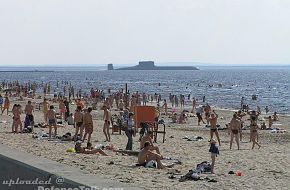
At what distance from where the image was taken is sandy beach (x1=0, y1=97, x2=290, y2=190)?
11.7 meters

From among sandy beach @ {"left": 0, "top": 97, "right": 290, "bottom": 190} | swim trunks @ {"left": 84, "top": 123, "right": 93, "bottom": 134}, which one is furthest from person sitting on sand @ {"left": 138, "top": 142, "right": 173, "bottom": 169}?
swim trunks @ {"left": 84, "top": 123, "right": 93, "bottom": 134}

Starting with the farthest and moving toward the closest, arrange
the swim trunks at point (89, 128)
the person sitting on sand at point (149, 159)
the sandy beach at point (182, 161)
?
the swim trunks at point (89, 128) → the person sitting on sand at point (149, 159) → the sandy beach at point (182, 161)

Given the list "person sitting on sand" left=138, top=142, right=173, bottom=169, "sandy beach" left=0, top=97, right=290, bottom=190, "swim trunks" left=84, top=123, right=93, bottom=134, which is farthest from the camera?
"swim trunks" left=84, top=123, right=93, bottom=134

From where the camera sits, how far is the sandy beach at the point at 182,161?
38.3 feet

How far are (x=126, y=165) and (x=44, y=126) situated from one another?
11.9 m

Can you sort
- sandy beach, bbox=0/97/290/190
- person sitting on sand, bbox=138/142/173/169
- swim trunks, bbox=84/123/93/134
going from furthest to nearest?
swim trunks, bbox=84/123/93/134 → person sitting on sand, bbox=138/142/173/169 → sandy beach, bbox=0/97/290/190

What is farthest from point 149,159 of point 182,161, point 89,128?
point 89,128

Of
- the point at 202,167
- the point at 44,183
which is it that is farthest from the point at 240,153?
the point at 44,183

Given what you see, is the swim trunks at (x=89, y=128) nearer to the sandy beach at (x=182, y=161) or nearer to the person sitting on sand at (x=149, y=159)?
the sandy beach at (x=182, y=161)

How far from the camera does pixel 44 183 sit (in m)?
7.25

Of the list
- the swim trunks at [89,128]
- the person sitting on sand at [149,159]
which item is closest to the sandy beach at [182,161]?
the person sitting on sand at [149,159]

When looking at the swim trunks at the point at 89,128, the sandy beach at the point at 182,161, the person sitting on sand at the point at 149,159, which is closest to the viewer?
the sandy beach at the point at 182,161

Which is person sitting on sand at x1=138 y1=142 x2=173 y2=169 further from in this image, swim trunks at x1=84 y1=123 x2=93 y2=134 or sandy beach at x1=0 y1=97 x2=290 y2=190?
swim trunks at x1=84 y1=123 x2=93 y2=134

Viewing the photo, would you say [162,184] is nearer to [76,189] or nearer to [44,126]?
[76,189]
